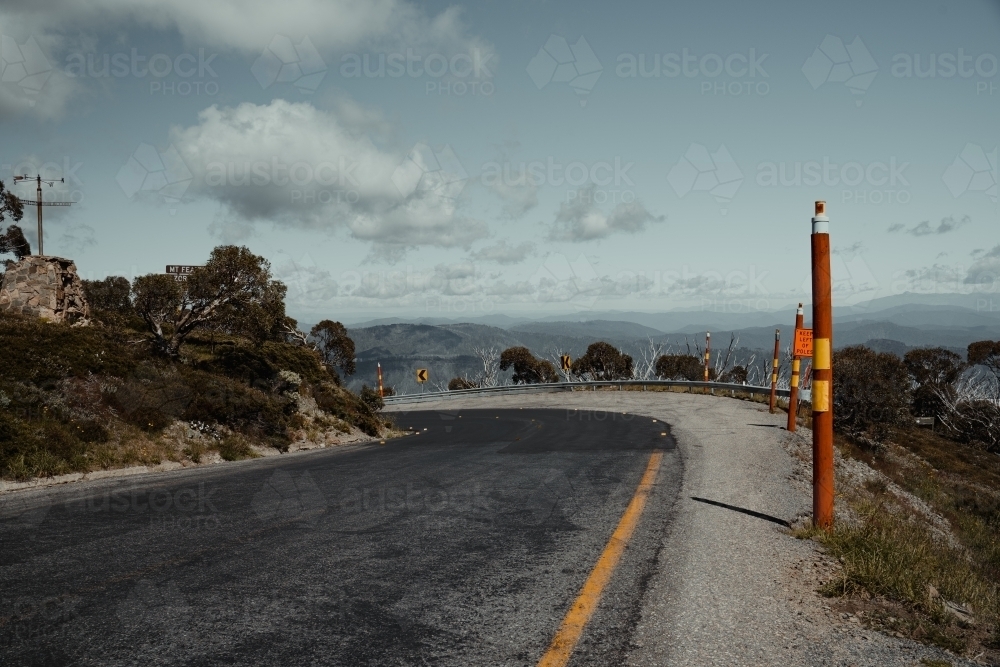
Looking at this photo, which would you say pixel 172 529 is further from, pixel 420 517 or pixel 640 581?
pixel 640 581

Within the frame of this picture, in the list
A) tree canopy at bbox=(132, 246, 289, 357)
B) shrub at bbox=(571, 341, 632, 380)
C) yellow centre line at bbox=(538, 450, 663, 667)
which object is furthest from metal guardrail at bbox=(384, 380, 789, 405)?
shrub at bbox=(571, 341, 632, 380)

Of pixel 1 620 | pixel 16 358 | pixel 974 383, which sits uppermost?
pixel 16 358

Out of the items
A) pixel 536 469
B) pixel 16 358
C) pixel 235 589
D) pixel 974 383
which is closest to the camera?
pixel 235 589

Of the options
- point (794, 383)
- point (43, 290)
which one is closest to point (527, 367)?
point (794, 383)

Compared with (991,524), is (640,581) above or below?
above

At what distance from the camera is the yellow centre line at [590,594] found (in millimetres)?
3164

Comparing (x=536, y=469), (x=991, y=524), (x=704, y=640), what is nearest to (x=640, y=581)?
(x=704, y=640)

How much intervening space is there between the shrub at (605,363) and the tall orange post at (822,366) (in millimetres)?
75682

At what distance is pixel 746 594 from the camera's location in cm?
411

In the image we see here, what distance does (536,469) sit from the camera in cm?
948

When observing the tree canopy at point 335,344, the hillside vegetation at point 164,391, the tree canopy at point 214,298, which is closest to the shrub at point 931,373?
the tree canopy at point 335,344

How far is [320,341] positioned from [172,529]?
5897 cm

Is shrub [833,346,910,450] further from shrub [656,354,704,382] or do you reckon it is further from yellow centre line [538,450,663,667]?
shrub [656,354,704,382]

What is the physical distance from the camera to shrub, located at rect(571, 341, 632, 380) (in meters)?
82.0
